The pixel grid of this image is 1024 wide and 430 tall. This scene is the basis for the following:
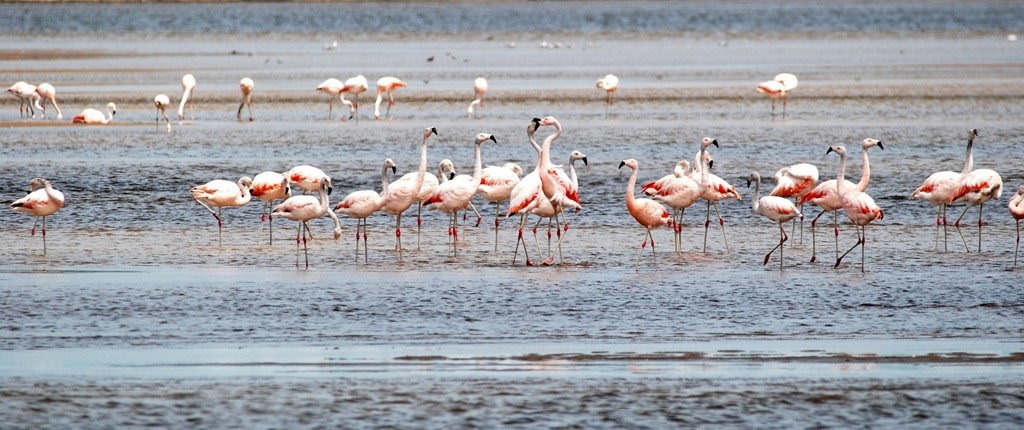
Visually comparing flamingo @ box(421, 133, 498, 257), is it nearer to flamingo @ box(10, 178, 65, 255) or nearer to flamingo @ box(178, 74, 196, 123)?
flamingo @ box(10, 178, 65, 255)

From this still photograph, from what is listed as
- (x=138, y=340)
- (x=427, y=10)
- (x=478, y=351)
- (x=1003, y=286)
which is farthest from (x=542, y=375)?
(x=427, y=10)

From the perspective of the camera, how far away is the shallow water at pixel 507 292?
7.48m

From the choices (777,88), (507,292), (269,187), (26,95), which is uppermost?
(777,88)

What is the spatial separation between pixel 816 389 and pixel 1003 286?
3.51 m

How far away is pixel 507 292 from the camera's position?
10.5m

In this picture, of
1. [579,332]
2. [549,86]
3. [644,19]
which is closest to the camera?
[579,332]

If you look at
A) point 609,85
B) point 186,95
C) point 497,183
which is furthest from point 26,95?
point 497,183

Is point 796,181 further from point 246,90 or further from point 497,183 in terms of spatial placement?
point 246,90

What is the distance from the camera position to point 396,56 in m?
40.0

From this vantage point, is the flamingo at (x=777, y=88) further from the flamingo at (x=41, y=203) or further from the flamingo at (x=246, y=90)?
the flamingo at (x=41, y=203)

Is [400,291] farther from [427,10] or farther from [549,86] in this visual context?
[427,10]

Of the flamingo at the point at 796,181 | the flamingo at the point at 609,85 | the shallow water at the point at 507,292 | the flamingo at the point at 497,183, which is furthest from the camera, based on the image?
the flamingo at the point at 609,85

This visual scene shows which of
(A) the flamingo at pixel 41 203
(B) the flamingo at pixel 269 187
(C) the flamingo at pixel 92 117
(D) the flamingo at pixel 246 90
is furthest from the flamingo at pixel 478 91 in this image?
(A) the flamingo at pixel 41 203

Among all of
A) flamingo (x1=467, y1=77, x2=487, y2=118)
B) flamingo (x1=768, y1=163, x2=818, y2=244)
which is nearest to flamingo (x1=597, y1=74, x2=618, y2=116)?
flamingo (x1=467, y1=77, x2=487, y2=118)
